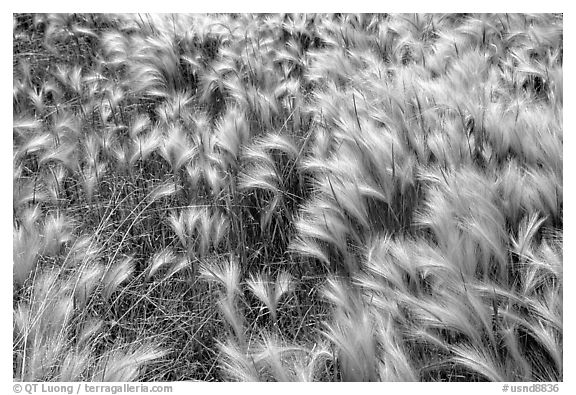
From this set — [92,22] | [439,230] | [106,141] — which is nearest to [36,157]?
[106,141]

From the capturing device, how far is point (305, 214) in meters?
1.49

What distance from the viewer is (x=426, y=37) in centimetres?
214

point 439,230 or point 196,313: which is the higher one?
point 439,230

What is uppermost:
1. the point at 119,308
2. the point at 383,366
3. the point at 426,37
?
the point at 426,37

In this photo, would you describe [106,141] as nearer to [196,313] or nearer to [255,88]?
[255,88]

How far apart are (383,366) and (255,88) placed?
117cm

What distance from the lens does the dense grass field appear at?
112 cm

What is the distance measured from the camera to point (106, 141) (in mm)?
1785

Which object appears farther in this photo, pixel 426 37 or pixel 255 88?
pixel 426 37

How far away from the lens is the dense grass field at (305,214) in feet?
3.68

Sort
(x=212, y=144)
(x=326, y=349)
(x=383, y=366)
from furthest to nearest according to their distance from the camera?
1. (x=212, y=144)
2. (x=326, y=349)
3. (x=383, y=366)

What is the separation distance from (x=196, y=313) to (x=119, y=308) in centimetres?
21

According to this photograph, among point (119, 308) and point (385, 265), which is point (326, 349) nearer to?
point (385, 265)
